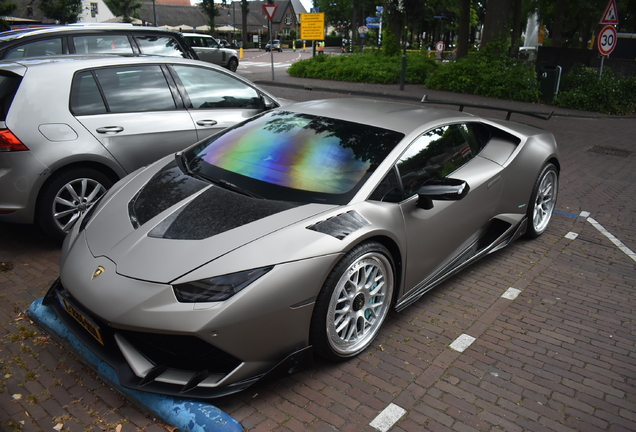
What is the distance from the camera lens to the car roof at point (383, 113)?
3.83 metres

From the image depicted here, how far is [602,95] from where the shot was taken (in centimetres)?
1459

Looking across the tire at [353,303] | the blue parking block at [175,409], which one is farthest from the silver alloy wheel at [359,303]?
the blue parking block at [175,409]

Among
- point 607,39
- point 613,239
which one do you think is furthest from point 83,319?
point 607,39

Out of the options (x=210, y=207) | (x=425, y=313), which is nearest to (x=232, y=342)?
Result: (x=210, y=207)

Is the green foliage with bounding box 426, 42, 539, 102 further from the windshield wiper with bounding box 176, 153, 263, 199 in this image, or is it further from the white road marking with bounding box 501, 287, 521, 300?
the windshield wiper with bounding box 176, 153, 263, 199

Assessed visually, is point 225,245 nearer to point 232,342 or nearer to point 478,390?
point 232,342

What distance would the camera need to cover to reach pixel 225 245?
2.81 meters

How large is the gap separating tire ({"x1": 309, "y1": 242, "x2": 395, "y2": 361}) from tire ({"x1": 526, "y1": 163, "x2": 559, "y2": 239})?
2266mm

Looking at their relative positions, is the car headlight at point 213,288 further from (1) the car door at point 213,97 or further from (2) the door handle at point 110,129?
(1) the car door at point 213,97

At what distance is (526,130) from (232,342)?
3.81 meters

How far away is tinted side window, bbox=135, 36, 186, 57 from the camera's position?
854cm

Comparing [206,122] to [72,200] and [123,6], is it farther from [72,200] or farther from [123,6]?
[123,6]

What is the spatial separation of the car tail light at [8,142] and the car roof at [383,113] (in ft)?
7.14

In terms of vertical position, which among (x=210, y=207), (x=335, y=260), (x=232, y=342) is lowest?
(x=232, y=342)
